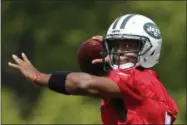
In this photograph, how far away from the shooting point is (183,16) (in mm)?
13234

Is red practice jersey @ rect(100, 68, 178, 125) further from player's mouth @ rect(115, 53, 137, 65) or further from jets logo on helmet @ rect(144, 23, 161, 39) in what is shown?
jets logo on helmet @ rect(144, 23, 161, 39)

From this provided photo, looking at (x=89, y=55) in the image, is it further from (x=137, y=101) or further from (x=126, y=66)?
(x=137, y=101)

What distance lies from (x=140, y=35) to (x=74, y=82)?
0.50 metres

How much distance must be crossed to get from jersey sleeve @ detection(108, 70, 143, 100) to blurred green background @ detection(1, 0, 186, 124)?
28.0 feet

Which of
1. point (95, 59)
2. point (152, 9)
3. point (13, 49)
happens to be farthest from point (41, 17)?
point (95, 59)

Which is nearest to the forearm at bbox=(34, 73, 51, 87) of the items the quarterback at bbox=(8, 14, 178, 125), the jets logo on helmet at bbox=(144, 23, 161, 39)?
the quarterback at bbox=(8, 14, 178, 125)

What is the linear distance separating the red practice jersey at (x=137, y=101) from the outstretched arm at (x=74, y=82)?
6cm

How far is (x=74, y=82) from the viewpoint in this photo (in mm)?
4137

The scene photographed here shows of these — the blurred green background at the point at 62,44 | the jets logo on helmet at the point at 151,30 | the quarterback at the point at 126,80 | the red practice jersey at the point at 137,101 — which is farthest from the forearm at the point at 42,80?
the blurred green background at the point at 62,44

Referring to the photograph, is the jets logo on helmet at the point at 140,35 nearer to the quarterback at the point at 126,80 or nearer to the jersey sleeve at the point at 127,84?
the quarterback at the point at 126,80

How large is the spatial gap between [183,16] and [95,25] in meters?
1.59

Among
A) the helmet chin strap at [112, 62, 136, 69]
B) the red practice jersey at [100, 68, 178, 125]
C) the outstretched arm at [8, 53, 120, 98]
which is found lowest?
the red practice jersey at [100, 68, 178, 125]

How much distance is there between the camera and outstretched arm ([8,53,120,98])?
404cm

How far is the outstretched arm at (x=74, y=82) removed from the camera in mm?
4039
